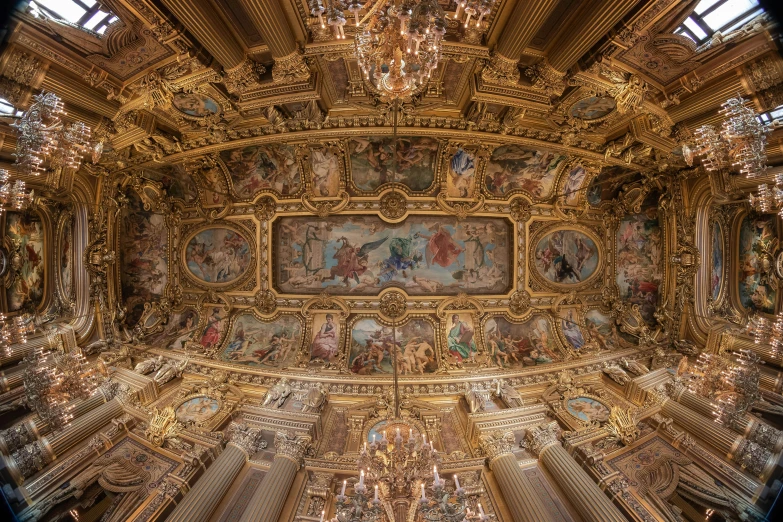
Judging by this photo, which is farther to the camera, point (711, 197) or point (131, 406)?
point (711, 197)

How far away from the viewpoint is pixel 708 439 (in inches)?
278

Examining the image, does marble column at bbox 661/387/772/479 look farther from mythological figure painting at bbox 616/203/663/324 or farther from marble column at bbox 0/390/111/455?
marble column at bbox 0/390/111/455

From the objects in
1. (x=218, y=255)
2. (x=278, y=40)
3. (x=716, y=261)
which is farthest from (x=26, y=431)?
(x=716, y=261)

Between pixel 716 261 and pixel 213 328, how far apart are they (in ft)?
46.3

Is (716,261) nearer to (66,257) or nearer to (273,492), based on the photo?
(273,492)

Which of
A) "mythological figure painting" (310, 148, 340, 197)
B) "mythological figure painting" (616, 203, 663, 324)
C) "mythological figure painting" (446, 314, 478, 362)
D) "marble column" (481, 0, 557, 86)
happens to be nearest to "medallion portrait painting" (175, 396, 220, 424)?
"mythological figure painting" (310, 148, 340, 197)

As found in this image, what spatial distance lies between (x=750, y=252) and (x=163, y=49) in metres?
13.1

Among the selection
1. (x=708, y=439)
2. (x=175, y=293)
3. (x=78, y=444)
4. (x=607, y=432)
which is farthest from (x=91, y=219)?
(x=708, y=439)

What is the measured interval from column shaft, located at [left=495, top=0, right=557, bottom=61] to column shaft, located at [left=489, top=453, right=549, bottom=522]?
26.2 ft

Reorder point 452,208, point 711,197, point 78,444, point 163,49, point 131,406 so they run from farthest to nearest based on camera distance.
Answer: point 452,208, point 711,197, point 131,406, point 78,444, point 163,49

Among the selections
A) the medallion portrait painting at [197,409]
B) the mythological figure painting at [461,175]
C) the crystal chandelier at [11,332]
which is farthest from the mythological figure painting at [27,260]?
the mythological figure painting at [461,175]

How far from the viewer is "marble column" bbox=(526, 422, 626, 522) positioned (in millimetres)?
6055

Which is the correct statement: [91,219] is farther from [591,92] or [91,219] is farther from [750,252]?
[750,252]

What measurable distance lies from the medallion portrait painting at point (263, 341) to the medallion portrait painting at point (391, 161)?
16.2 ft
